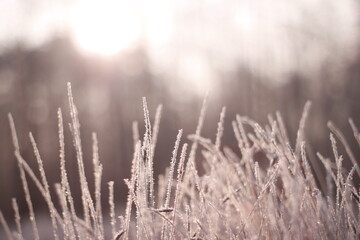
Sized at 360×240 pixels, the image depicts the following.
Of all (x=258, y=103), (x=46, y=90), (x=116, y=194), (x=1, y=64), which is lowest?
(x=116, y=194)

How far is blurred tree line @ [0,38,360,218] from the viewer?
55.4ft

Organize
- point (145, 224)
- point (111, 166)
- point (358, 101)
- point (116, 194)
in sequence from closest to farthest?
point (145, 224) < point (358, 101) < point (116, 194) < point (111, 166)

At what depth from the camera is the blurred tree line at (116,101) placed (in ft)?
55.4

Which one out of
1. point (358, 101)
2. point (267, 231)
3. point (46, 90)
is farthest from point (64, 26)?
point (267, 231)

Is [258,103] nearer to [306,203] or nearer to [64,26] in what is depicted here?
[64,26]

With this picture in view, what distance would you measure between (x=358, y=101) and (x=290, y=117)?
3328 millimetres

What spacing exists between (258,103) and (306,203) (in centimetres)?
1776

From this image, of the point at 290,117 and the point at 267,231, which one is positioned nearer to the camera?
the point at 267,231

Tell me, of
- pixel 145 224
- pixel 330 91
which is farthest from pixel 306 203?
pixel 330 91

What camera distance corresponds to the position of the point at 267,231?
6.95 ft

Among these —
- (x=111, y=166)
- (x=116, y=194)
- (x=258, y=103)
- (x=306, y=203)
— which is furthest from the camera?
(x=258, y=103)

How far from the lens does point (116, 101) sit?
21.2 m

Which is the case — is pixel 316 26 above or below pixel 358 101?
above

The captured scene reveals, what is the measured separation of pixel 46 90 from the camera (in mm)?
19141
